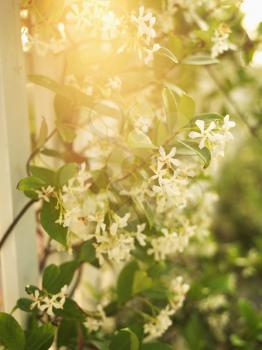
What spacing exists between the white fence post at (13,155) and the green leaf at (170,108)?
1.03 feet

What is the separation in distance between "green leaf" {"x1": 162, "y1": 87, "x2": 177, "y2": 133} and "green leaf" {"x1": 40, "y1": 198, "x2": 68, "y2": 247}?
0.83ft

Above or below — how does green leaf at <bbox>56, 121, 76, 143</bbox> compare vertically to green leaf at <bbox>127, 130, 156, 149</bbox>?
above

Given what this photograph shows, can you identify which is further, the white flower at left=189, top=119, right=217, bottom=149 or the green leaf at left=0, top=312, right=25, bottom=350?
the green leaf at left=0, top=312, right=25, bottom=350

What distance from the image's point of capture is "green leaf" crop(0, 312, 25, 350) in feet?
2.89

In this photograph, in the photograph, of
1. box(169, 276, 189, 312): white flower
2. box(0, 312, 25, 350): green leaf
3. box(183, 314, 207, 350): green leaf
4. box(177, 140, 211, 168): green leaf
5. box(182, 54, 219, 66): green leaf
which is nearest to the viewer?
box(177, 140, 211, 168): green leaf

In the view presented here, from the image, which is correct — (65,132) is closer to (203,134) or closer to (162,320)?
(203,134)

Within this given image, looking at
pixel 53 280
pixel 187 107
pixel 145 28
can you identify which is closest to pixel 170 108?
pixel 187 107

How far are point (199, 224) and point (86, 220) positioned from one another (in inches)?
19.1

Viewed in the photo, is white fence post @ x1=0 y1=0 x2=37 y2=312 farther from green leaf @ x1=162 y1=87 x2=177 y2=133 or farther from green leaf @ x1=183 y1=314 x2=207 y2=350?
green leaf @ x1=183 y1=314 x2=207 y2=350

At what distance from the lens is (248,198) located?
3.28m

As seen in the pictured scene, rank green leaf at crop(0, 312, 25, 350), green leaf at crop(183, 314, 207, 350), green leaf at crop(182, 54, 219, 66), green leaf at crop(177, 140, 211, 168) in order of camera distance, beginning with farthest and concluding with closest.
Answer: green leaf at crop(183, 314, 207, 350) < green leaf at crop(182, 54, 219, 66) < green leaf at crop(0, 312, 25, 350) < green leaf at crop(177, 140, 211, 168)

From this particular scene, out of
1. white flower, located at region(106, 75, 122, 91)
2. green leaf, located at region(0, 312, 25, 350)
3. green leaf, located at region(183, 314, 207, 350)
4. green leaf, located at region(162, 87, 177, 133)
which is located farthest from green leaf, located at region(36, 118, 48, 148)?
green leaf, located at region(183, 314, 207, 350)

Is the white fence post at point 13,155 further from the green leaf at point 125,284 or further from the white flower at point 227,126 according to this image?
the white flower at point 227,126

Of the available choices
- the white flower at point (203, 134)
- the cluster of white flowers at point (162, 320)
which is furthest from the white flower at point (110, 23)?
the cluster of white flowers at point (162, 320)
